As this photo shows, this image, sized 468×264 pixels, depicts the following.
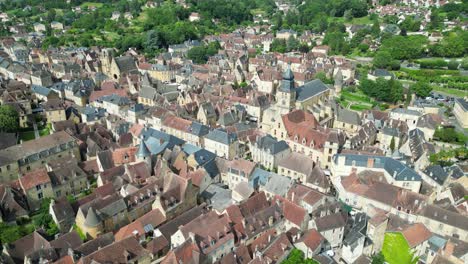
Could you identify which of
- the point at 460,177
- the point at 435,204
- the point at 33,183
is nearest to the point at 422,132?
the point at 460,177

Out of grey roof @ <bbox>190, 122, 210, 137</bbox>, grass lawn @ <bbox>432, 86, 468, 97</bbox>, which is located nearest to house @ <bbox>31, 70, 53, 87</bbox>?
grey roof @ <bbox>190, 122, 210, 137</bbox>

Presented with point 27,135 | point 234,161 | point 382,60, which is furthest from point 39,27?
point 234,161

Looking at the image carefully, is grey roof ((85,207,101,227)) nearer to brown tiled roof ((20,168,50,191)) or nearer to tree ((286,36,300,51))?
brown tiled roof ((20,168,50,191))

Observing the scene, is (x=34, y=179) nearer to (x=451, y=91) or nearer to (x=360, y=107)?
(x=360, y=107)

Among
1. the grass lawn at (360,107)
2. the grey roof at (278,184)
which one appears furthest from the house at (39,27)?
the grey roof at (278,184)

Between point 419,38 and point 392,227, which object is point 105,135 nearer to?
point 392,227

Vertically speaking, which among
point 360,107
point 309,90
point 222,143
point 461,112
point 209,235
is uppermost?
point 309,90

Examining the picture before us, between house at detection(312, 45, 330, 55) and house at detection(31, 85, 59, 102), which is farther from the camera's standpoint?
house at detection(312, 45, 330, 55)
